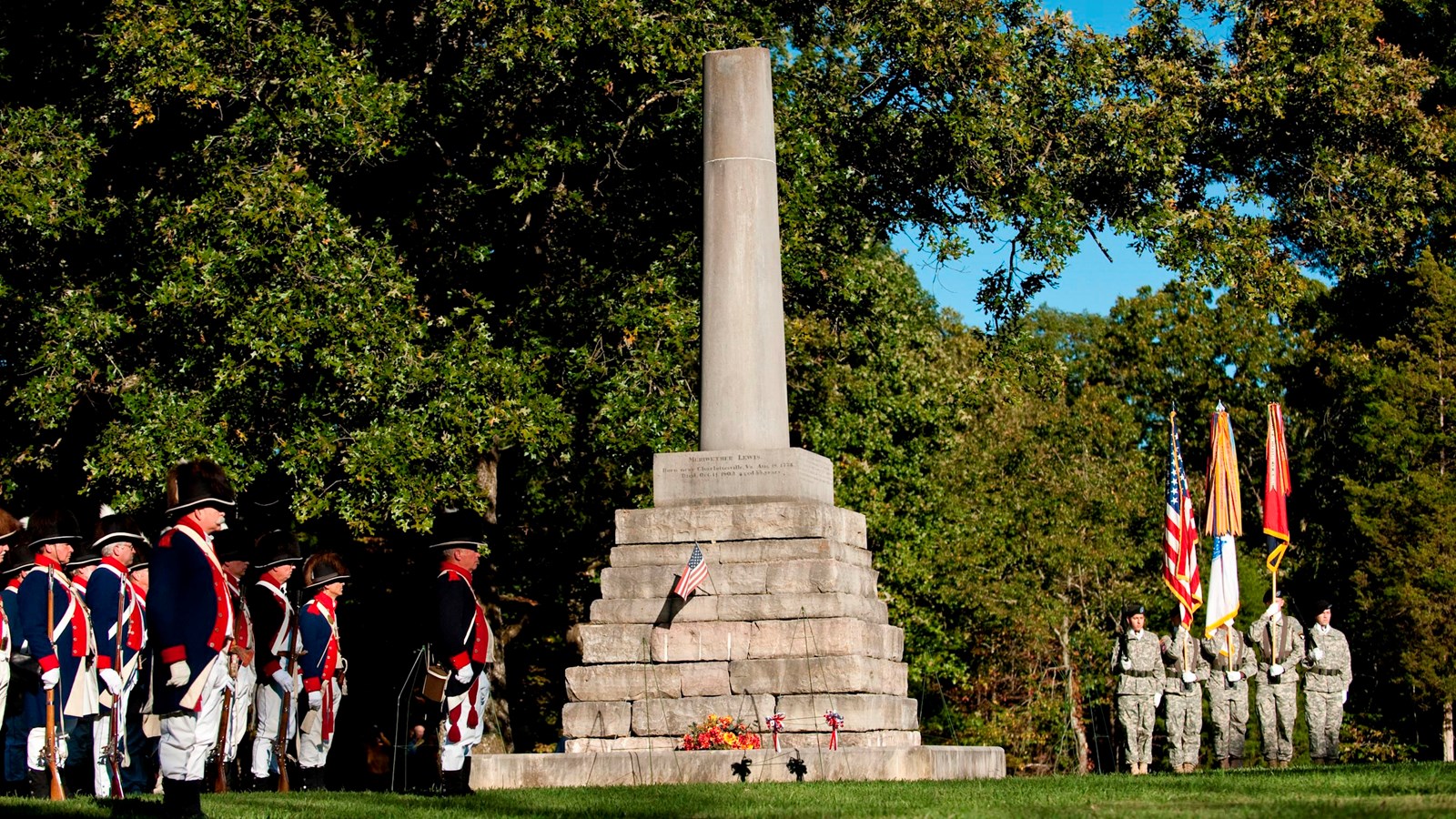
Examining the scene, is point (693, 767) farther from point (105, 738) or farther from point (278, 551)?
point (105, 738)

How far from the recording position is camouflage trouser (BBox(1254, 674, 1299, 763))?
18.3 meters

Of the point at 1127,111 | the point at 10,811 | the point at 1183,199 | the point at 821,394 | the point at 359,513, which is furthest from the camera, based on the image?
the point at 821,394

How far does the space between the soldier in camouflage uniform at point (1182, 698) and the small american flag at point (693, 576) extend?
6.86 metres

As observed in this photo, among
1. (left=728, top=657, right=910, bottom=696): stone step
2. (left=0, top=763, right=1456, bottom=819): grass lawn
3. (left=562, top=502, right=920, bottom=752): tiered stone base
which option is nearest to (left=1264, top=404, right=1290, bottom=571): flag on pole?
(left=562, top=502, right=920, bottom=752): tiered stone base

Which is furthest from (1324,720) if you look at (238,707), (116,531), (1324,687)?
(116,531)

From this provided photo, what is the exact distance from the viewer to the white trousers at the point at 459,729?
11805mm

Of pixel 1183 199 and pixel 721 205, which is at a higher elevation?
pixel 1183 199

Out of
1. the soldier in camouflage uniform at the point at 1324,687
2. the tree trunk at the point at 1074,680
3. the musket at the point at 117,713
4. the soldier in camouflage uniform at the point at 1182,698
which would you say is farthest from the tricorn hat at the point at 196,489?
the tree trunk at the point at 1074,680

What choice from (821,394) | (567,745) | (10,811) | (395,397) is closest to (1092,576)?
(821,394)

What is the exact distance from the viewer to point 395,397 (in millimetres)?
18406

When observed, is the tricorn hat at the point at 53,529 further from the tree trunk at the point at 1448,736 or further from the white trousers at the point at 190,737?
the tree trunk at the point at 1448,736

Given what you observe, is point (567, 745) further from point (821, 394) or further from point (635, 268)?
point (821, 394)

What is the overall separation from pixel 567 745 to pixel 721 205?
4.86 m

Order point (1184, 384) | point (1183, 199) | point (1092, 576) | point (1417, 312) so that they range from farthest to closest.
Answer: point (1184, 384) < point (1092, 576) < point (1417, 312) < point (1183, 199)
